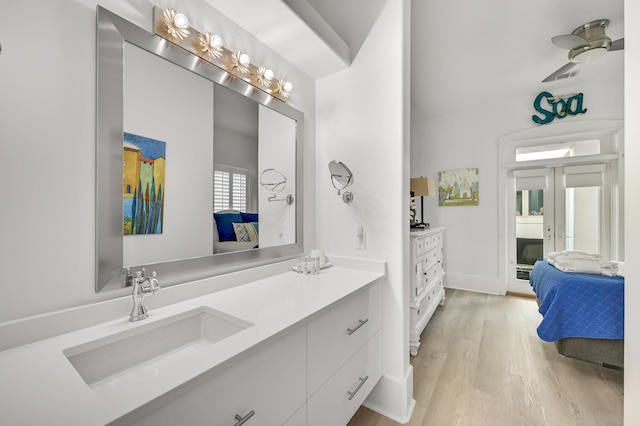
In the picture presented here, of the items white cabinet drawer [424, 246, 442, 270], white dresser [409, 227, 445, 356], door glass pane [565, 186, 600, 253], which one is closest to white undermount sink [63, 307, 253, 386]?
white dresser [409, 227, 445, 356]

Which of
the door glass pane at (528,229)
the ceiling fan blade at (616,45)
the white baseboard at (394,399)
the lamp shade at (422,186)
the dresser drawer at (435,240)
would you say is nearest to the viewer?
the white baseboard at (394,399)

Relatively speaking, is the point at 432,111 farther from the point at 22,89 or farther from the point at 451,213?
the point at 22,89

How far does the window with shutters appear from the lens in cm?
140

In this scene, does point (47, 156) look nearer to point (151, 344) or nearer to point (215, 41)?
point (151, 344)

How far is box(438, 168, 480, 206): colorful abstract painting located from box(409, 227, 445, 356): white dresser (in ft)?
4.69

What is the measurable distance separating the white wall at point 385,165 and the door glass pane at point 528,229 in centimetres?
340

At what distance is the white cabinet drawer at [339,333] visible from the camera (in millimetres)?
1095

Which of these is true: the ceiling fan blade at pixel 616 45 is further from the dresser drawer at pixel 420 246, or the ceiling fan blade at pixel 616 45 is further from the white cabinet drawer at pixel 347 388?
the white cabinet drawer at pixel 347 388

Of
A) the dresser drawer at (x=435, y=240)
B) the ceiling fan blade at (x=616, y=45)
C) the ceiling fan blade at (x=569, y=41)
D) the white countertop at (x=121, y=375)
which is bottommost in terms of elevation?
the white countertop at (x=121, y=375)

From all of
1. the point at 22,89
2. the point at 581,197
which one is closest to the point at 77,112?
the point at 22,89

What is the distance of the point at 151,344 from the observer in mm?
970

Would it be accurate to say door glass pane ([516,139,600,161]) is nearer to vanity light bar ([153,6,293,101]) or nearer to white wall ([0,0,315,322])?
vanity light bar ([153,6,293,101])

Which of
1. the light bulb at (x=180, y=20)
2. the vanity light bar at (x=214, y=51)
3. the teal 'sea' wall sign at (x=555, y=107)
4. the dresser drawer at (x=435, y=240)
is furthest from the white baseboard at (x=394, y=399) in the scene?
the teal 'sea' wall sign at (x=555, y=107)

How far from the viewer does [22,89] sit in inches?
32.5
